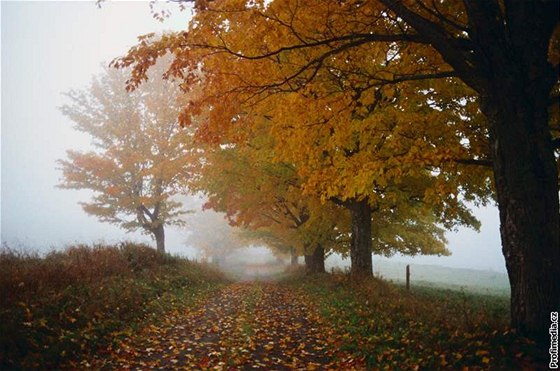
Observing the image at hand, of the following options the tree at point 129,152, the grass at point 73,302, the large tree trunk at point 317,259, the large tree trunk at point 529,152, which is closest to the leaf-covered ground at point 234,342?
the grass at point 73,302

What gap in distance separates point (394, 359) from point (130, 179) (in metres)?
18.4

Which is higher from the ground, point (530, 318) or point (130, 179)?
point (130, 179)

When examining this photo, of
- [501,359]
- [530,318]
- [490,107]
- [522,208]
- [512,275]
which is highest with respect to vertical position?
[490,107]

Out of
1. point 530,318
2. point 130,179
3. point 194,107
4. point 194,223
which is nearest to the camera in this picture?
point 530,318

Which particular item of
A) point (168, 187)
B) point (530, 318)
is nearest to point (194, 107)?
point (530, 318)

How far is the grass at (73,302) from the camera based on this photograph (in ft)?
17.7

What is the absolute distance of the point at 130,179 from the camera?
20484 millimetres

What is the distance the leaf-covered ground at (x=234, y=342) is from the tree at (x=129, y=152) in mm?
11256

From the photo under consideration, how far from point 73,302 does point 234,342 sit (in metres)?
3.26

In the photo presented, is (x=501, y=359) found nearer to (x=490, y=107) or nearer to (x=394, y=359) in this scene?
(x=394, y=359)

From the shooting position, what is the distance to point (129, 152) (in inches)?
782

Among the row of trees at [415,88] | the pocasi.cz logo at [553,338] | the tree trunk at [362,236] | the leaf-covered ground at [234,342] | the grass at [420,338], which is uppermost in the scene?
the row of trees at [415,88]

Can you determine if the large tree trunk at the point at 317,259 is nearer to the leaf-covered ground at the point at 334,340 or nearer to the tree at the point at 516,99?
the leaf-covered ground at the point at 334,340

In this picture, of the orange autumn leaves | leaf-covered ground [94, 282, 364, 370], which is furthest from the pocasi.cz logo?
the orange autumn leaves
